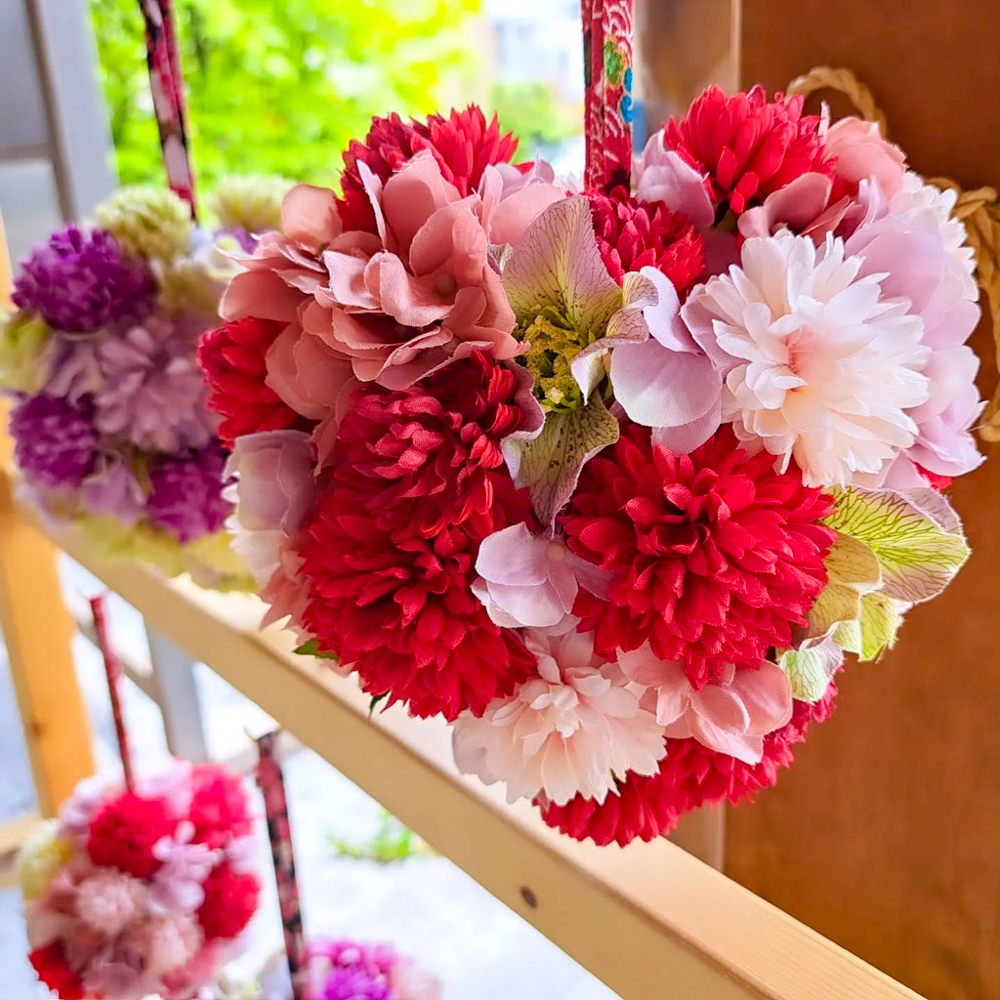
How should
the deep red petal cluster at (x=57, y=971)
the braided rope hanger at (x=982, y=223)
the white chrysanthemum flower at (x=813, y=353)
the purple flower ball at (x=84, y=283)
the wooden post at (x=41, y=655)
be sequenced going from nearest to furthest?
the white chrysanthemum flower at (x=813, y=353), the braided rope hanger at (x=982, y=223), the purple flower ball at (x=84, y=283), the deep red petal cluster at (x=57, y=971), the wooden post at (x=41, y=655)

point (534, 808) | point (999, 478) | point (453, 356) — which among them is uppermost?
point (453, 356)

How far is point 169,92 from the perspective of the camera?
0.56 metres

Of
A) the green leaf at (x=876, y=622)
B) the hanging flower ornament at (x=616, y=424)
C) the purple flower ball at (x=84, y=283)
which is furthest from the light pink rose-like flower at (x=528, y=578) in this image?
the purple flower ball at (x=84, y=283)

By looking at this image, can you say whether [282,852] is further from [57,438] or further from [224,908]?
[57,438]

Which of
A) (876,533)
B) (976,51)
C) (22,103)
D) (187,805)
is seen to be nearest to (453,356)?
(876,533)

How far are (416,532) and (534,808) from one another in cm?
19

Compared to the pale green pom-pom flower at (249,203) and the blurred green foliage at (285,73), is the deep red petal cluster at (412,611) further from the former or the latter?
the blurred green foliage at (285,73)

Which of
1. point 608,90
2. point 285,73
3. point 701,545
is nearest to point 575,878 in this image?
point 701,545

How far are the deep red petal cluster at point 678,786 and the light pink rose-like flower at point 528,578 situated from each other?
0.07 meters

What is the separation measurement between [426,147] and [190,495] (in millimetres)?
293

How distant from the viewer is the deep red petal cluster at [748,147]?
0.29 m

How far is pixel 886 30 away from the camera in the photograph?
393 mm

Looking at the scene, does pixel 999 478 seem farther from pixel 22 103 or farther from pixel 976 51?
pixel 22 103

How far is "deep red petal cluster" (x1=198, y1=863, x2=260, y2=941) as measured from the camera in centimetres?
61
